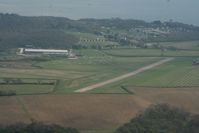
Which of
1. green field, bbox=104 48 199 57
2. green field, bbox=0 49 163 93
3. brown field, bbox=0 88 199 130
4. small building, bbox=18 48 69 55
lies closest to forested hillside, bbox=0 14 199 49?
small building, bbox=18 48 69 55

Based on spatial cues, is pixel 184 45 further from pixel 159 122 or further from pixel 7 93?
pixel 159 122

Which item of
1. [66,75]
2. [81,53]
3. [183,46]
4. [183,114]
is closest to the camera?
[183,114]

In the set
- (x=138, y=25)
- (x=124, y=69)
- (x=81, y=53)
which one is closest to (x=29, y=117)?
(x=124, y=69)

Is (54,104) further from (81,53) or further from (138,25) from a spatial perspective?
(138,25)

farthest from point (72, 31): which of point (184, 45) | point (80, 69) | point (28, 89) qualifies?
point (28, 89)

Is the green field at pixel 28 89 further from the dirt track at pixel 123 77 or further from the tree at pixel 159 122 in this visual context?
the tree at pixel 159 122

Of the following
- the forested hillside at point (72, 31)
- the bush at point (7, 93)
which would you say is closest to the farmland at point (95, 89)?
the bush at point (7, 93)
